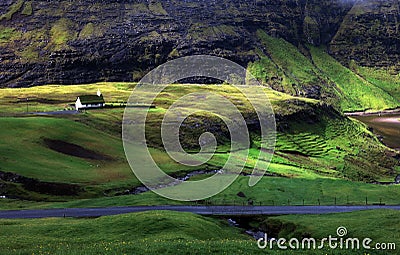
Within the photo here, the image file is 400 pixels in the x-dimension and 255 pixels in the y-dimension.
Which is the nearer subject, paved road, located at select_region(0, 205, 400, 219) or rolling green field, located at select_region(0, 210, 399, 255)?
rolling green field, located at select_region(0, 210, 399, 255)

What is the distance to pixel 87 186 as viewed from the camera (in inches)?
4405

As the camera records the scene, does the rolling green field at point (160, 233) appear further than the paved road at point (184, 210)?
No

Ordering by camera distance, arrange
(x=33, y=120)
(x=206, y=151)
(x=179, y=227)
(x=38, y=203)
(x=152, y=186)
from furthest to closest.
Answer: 1. (x=206, y=151)
2. (x=33, y=120)
3. (x=152, y=186)
4. (x=38, y=203)
5. (x=179, y=227)

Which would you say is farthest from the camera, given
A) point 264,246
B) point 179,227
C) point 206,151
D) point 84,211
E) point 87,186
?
point 206,151

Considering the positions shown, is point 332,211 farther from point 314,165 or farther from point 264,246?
point 314,165

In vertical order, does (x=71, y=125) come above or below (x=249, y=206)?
above

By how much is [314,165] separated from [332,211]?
362 ft

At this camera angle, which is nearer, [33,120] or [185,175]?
[185,175]

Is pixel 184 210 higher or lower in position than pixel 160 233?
lower

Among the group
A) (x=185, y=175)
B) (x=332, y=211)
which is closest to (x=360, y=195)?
(x=332, y=211)

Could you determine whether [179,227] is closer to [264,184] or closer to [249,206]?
[249,206]

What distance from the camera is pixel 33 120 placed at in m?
160

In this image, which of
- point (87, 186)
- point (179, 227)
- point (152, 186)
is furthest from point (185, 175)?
point (179, 227)

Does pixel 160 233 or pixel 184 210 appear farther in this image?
pixel 184 210
